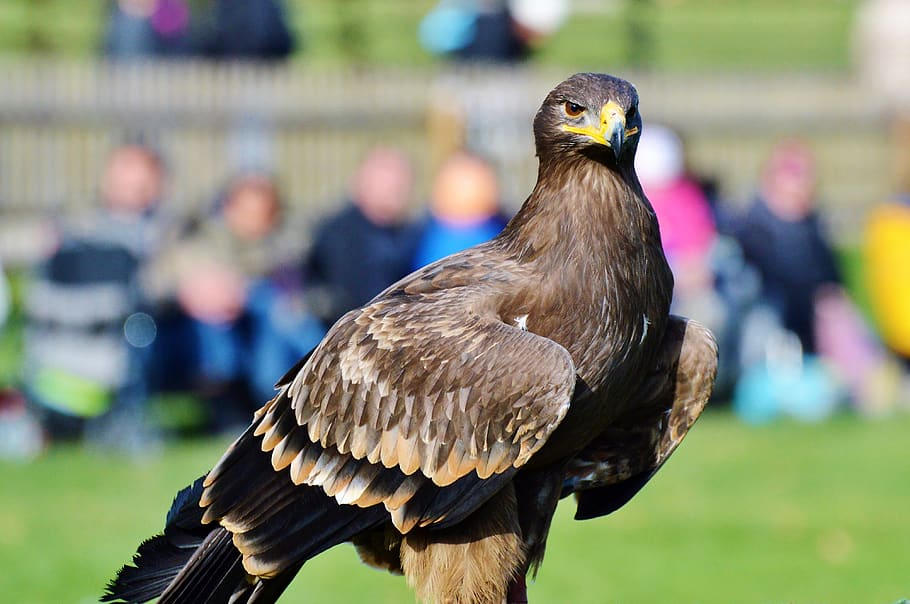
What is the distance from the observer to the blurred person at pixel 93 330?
34.5 feet

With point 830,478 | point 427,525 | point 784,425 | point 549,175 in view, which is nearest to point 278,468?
point 427,525

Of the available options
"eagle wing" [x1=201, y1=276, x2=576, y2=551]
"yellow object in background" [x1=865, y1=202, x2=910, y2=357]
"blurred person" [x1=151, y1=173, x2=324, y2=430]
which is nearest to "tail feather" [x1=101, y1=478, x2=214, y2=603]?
"eagle wing" [x1=201, y1=276, x2=576, y2=551]

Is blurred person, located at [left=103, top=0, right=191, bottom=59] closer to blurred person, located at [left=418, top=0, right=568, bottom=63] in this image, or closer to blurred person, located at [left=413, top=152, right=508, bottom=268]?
blurred person, located at [left=418, top=0, right=568, bottom=63]

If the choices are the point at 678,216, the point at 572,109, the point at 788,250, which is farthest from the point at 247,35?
the point at 572,109

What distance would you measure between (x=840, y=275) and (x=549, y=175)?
8.88m

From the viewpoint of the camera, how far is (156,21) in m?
16.5

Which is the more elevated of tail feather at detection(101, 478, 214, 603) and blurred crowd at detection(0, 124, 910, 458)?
→ tail feather at detection(101, 478, 214, 603)

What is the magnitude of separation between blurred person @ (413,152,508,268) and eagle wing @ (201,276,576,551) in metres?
6.09

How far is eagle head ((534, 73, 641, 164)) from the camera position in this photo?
4734 mm

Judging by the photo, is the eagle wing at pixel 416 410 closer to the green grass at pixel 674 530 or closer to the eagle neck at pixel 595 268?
the eagle neck at pixel 595 268

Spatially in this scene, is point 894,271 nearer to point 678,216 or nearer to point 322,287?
point 678,216

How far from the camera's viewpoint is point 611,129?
471 cm

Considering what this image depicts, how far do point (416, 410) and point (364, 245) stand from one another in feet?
22.3

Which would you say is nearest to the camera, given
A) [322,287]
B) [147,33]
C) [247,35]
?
[322,287]
